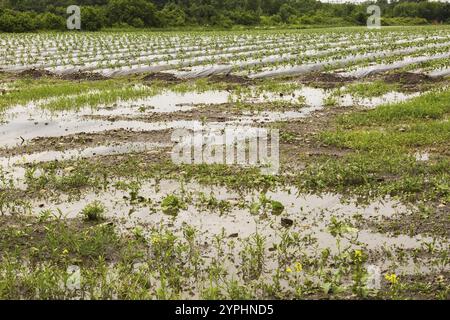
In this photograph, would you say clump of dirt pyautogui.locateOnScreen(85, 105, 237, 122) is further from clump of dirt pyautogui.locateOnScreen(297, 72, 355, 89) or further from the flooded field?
clump of dirt pyautogui.locateOnScreen(297, 72, 355, 89)

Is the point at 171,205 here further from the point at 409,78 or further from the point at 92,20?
the point at 92,20

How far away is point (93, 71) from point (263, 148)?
1314 cm

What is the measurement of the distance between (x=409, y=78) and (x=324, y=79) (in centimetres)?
244

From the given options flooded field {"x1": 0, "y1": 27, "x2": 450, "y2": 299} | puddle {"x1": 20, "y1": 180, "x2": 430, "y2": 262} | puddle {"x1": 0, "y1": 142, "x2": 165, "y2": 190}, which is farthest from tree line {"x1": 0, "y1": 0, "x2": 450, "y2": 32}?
puddle {"x1": 20, "y1": 180, "x2": 430, "y2": 262}

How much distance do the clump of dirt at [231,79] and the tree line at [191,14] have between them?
36842mm

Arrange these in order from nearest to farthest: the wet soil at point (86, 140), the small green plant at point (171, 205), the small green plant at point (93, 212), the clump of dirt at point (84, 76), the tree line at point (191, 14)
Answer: the small green plant at point (93, 212), the small green plant at point (171, 205), the wet soil at point (86, 140), the clump of dirt at point (84, 76), the tree line at point (191, 14)

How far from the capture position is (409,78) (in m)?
15.0

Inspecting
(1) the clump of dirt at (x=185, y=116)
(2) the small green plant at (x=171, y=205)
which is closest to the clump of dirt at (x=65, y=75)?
(1) the clump of dirt at (x=185, y=116)

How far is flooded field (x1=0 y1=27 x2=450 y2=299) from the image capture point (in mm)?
4402

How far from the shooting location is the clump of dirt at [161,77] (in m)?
17.1

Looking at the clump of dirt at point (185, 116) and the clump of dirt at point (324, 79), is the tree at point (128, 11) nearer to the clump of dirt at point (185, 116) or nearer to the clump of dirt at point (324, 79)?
the clump of dirt at point (324, 79)

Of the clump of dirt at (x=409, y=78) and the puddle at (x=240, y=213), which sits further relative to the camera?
the clump of dirt at (x=409, y=78)

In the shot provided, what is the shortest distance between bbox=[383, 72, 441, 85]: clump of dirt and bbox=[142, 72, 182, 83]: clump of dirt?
6.58 meters

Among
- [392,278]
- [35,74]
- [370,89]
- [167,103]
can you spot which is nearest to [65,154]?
[167,103]
